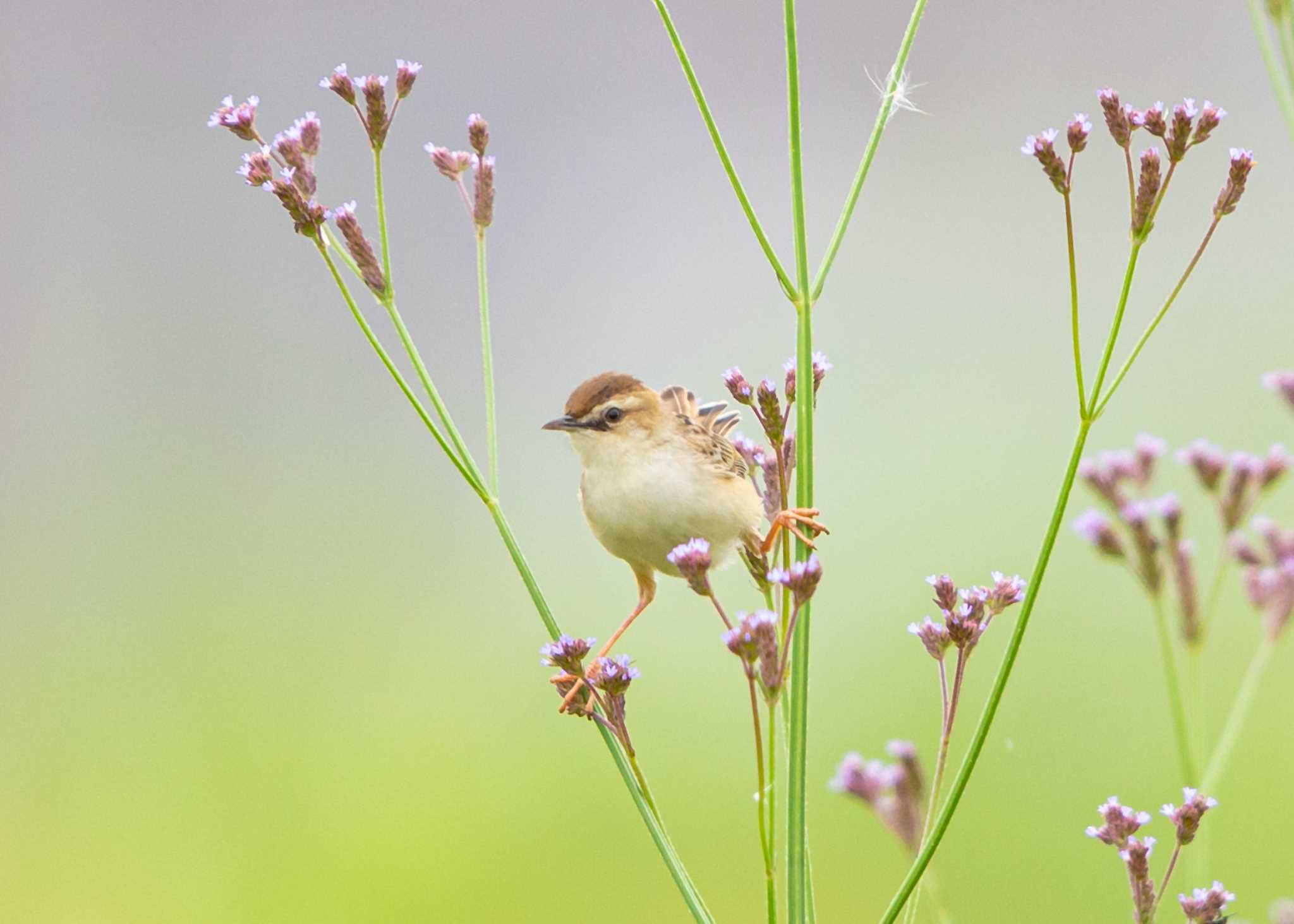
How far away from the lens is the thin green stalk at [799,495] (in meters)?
1.54

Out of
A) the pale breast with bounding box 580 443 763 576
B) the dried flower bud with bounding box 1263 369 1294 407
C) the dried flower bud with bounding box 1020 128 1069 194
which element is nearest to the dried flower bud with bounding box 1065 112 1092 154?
the dried flower bud with bounding box 1020 128 1069 194

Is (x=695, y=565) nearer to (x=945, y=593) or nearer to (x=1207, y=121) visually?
(x=945, y=593)

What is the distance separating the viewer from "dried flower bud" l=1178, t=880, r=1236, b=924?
1.59 metres

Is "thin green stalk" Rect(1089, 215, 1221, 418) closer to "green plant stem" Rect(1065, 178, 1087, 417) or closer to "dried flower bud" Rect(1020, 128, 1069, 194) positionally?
"green plant stem" Rect(1065, 178, 1087, 417)

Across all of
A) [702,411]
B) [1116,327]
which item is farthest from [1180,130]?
[702,411]

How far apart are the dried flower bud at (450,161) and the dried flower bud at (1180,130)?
1074 mm

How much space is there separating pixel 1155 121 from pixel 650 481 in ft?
4.46

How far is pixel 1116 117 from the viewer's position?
73.2 inches

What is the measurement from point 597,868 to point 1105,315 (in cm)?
471

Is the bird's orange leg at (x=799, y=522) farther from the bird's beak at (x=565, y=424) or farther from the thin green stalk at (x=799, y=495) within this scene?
the bird's beak at (x=565, y=424)

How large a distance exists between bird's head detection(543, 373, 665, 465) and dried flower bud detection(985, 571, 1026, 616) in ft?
4.22

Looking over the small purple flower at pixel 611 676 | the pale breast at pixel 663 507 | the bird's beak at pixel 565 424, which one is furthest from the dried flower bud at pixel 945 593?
the bird's beak at pixel 565 424

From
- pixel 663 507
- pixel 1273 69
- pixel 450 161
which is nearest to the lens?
pixel 1273 69

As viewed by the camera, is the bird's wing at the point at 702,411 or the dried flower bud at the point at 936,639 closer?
the dried flower bud at the point at 936,639
